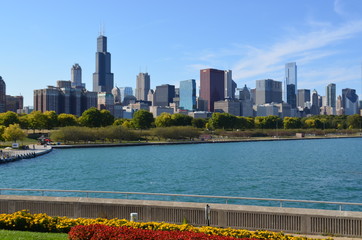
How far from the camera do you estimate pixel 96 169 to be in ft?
228

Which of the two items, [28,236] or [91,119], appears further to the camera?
[91,119]

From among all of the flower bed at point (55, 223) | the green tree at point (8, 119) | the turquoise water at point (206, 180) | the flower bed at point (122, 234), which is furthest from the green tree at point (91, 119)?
the flower bed at point (122, 234)

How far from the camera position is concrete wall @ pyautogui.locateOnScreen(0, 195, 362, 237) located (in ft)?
54.8

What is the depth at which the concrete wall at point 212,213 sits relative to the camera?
16.7m

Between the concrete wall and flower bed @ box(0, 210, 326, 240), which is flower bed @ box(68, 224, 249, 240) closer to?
flower bed @ box(0, 210, 326, 240)

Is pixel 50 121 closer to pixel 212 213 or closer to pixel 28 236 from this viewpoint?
pixel 212 213

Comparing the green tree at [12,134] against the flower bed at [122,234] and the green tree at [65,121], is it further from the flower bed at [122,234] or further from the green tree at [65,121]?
the flower bed at [122,234]

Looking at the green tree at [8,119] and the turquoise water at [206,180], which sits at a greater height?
the green tree at [8,119]

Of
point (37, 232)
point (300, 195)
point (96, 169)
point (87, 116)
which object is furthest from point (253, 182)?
point (87, 116)

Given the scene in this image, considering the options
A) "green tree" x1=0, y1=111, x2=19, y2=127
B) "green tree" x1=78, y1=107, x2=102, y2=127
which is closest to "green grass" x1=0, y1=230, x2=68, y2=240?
"green tree" x1=0, y1=111, x2=19, y2=127

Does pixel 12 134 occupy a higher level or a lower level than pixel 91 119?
lower

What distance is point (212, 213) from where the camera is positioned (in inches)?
707

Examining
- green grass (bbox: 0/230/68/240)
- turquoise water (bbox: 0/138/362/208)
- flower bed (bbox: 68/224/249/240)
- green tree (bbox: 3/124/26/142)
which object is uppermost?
green tree (bbox: 3/124/26/142)

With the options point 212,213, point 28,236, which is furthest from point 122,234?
point 212,213
